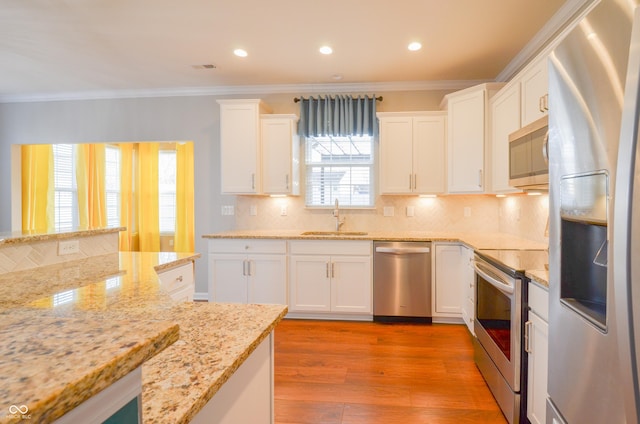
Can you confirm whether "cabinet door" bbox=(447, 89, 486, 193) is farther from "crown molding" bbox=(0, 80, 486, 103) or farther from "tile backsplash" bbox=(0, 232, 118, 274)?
"tile backsplash" bbox=(0, 232, 118, 274)

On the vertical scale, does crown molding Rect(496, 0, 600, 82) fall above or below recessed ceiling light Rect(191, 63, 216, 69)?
below

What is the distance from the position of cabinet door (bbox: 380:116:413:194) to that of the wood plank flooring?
5.02 feet

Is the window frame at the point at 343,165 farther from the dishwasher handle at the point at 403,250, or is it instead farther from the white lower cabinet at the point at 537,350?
the white lower cabinet at the point at 537,350

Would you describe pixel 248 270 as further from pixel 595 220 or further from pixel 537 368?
pixel 595 220

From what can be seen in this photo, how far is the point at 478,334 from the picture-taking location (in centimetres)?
247

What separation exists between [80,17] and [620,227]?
351 cm

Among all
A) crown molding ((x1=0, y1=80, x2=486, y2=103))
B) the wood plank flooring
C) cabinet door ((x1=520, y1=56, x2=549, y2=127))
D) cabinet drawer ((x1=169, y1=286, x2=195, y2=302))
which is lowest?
the wood plank flooring

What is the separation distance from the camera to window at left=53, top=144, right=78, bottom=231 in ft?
17.5

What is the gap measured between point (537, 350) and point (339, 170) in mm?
2870

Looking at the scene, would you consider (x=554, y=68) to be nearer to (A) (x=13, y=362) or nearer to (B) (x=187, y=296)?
(A) (x=13, y=362)

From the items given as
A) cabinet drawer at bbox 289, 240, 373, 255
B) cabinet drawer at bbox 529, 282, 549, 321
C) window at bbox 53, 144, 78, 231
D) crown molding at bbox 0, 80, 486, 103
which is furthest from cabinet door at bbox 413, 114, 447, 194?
window at bbox 53, 144, 78, 231

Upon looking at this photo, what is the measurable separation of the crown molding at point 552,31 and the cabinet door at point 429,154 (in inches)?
32.2

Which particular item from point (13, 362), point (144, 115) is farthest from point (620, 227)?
point (144, 115)

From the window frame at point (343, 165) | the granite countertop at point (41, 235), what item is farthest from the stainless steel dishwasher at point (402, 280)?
the granite countertop at point (41, 235)
